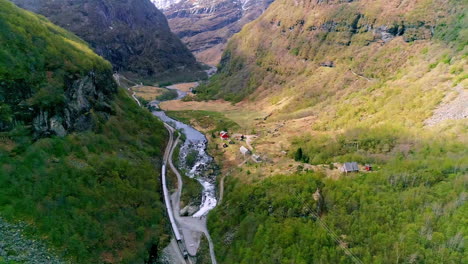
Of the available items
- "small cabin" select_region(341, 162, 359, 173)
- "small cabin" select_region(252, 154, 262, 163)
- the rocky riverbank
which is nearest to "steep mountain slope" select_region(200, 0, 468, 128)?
"small cabin" select_region(341, 162, 359, 173)

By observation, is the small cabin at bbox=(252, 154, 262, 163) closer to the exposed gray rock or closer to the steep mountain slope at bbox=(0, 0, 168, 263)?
the steep mountain slope at bbox=(0, 0, 168, 263)

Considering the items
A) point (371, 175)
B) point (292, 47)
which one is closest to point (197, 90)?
point (292, 47)

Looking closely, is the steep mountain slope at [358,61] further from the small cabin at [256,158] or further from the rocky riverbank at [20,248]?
the rocky riverbank at [20,248]

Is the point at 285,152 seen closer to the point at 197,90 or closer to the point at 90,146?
the point at 90,146

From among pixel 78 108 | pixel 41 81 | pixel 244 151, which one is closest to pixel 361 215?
pixel 244 151

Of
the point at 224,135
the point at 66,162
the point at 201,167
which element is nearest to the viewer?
the point at 66,162

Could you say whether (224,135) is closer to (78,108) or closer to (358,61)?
(78,108)
